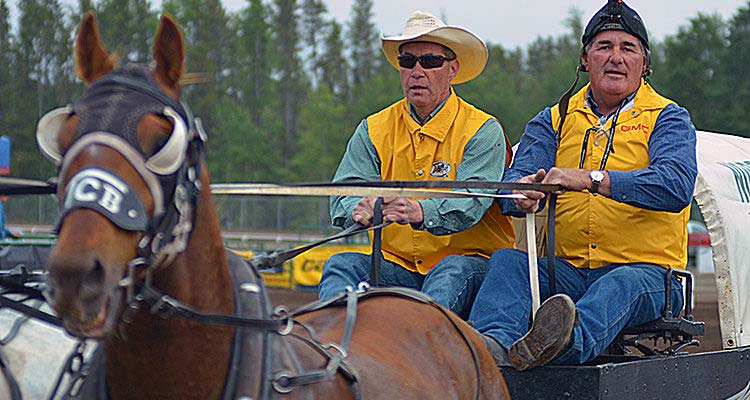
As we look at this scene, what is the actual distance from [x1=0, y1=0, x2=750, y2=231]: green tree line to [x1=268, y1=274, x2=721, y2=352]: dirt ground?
14.2 meters

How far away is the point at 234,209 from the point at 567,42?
52396 millimetres

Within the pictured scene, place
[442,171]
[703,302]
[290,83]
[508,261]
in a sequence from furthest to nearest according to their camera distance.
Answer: [290,83], [703,302], [442,171], [508,261]

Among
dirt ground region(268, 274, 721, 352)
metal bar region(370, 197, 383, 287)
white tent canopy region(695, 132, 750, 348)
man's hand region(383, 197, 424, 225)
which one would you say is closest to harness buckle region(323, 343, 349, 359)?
man's hand region(383, 197, 424, 225)

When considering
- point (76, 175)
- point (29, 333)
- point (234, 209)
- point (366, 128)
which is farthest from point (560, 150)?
point (234, 209)

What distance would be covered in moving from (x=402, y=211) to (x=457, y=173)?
52 centimetres

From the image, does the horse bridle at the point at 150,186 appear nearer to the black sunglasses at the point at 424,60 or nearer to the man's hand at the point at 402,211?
the man's hand at the point at 402,211

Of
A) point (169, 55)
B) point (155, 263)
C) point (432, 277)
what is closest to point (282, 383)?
point (155, 263)

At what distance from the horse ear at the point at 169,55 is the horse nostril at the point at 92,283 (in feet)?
1.72

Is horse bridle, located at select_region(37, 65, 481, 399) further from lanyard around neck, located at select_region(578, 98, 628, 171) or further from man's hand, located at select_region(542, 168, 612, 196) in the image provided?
lanyard around neck, located at select_region(578, 98, 628, 171)

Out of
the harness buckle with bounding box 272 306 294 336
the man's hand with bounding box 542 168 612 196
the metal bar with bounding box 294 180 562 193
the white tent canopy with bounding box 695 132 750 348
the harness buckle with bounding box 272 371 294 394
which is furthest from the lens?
the white tent canopy with bounding box 695 132 750 348

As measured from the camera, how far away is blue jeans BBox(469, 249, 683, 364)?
168 inches

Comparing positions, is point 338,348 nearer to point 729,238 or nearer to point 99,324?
point 99,324

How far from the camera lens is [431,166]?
4.86m

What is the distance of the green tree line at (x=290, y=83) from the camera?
35.7m
